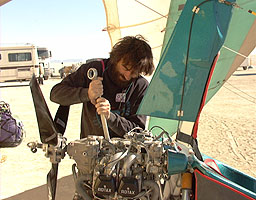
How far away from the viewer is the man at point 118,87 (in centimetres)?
220

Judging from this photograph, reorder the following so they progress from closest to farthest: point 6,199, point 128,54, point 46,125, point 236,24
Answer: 1. point 46,125
2. point 128,54
3. point 236,24
4. point 6,199

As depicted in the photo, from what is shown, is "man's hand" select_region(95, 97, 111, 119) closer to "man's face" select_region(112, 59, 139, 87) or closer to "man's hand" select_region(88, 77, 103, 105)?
"man's hand" select_region(88, 77, 103, 105)

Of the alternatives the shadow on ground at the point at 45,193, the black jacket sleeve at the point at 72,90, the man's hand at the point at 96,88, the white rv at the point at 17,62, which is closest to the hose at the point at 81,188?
the man's hand at the point at 96,88

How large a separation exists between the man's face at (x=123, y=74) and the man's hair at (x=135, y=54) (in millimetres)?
36

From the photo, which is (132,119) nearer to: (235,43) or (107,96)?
(107,96)

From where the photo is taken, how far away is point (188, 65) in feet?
6.98

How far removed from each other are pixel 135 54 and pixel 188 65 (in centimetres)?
41

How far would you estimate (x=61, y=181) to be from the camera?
427cm

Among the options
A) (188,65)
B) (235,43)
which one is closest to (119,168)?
(188,65)

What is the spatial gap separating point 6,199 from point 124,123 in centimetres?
243

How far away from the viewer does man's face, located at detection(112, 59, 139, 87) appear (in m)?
2.26

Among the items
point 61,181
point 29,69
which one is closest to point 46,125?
point 61,181

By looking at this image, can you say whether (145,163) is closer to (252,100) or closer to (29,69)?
(252,100)

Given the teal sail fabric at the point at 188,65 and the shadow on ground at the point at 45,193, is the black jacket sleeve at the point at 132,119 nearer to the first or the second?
the teal sail fabric at the point at 188,65
